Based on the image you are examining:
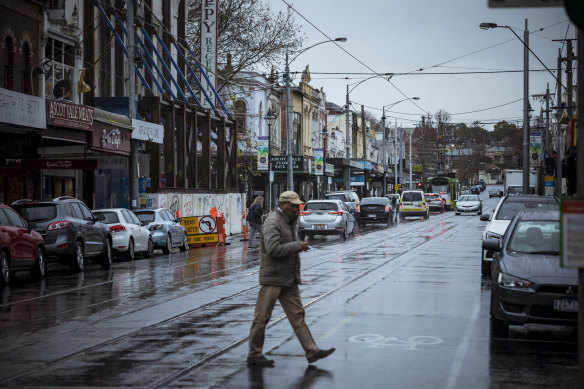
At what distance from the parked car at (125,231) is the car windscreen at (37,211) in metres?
4.39

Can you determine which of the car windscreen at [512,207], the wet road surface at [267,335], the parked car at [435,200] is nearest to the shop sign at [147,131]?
the wet road surface at [267,335]

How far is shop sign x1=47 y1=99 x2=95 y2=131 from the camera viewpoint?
26438mm

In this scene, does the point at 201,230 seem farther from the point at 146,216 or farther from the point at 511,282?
the point at 511,282

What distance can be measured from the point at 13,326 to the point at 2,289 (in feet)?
19.5

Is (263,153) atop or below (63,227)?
atop

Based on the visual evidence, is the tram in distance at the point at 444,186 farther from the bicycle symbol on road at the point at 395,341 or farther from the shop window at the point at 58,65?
the bicycle symbol on road at the point at 395,341

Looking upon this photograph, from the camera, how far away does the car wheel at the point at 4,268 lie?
1909cm

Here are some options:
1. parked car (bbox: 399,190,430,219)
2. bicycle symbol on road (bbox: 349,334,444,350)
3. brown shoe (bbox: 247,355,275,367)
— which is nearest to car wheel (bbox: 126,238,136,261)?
bicycle symbol on road (bbox: 349,334,444,350)

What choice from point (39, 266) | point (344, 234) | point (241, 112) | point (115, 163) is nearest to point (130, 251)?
point (39, 266)

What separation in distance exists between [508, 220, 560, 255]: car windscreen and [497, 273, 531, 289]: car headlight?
1165 mm

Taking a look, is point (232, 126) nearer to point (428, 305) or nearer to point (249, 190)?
point (249, 190)

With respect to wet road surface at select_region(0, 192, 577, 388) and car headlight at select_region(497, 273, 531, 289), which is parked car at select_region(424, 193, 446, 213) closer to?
wet road surface at select_region(0, 192, 577, 388)

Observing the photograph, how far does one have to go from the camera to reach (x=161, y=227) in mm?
31203

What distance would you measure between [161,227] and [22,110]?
763 cm
